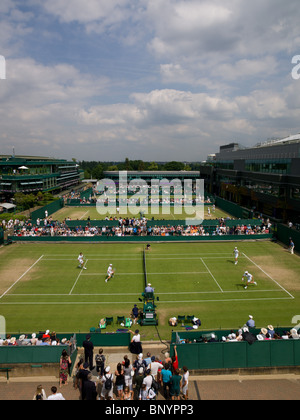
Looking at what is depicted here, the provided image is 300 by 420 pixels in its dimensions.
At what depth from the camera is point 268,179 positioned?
50.4 metres

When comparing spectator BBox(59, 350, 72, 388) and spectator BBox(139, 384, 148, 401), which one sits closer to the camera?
spectator BBox(139, 384, 148, 401)

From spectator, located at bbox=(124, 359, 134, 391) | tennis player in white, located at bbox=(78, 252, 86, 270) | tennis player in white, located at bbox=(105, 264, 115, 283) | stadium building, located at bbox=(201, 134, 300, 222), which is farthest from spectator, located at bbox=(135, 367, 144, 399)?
stadium building, located at bbox=(201, 134, 300, 222)

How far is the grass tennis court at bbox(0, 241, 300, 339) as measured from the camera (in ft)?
60.9

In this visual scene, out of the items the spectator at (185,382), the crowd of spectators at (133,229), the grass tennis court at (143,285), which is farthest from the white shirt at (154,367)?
the crowd of spectators at (133,229)

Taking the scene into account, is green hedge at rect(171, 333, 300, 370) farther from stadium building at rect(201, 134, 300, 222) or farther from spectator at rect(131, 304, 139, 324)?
stadium building at rect(201, 134, 300, 222)

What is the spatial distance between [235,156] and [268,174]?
27263mm

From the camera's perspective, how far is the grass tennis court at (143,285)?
18.6 meters

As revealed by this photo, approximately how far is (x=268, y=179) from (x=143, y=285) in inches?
1366

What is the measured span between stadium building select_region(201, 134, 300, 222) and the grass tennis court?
1408cm

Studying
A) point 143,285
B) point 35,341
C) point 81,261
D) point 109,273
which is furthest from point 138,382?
point 81,261

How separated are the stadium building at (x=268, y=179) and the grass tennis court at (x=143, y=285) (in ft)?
46.2

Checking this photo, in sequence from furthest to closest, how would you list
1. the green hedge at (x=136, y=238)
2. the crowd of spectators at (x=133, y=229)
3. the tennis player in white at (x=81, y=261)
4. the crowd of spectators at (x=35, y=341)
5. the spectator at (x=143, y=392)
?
1. the crowd of spectators at (x=133, y=229)
2. the green hedge at (x=136, y=238)
3. the tennis player in white at (x=81, y=261)
4. the crowd of spectators at (x=35, y=341)
5. the spectator at (x=143, y=392)

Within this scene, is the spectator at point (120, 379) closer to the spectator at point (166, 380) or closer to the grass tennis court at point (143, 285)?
the spectator at point (166, 380)
